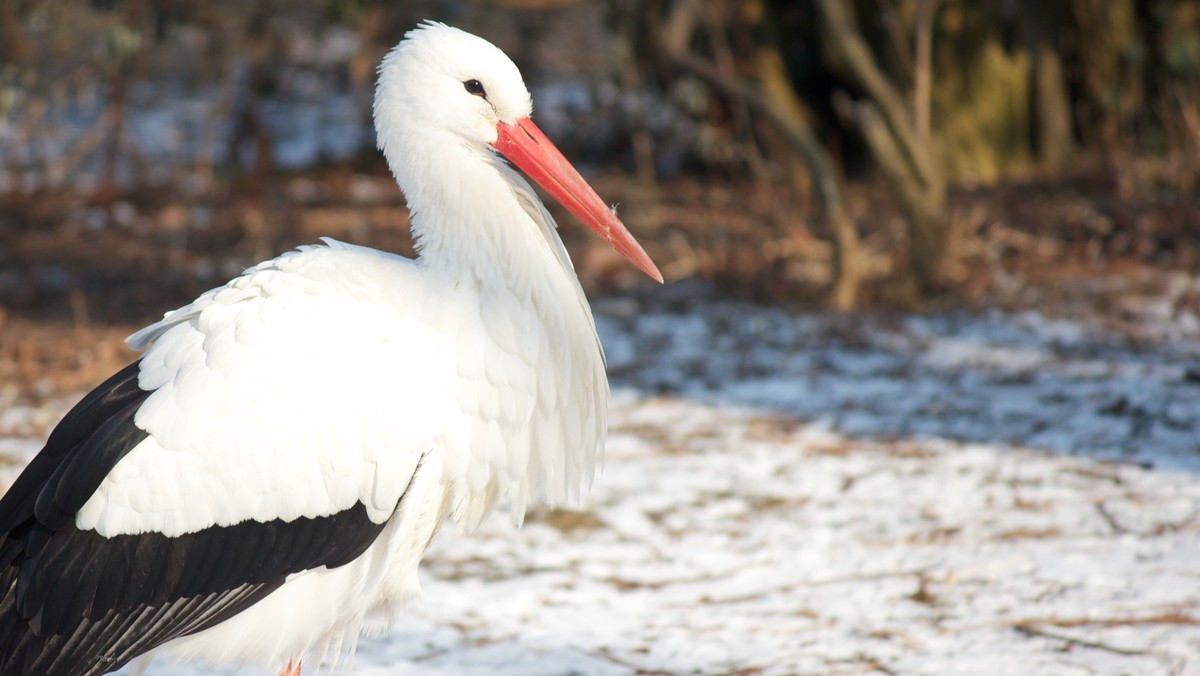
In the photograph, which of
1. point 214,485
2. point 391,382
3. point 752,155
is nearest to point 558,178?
point 391,382

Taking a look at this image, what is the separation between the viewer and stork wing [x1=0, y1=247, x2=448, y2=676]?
9.83 ft

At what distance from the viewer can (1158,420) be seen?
5320 millimetres

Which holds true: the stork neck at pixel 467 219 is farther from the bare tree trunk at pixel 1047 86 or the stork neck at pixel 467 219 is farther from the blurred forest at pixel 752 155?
the bare tree trunk at pixel 1047 86

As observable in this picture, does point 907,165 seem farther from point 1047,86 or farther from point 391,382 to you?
point 391,382

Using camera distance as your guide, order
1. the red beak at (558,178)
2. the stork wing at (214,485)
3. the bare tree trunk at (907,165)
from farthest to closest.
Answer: the bare tree trunk at (907,165) < the red beak at (558,178) < the stork wing at (214,485)

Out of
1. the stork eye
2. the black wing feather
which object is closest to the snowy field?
the black wing feather

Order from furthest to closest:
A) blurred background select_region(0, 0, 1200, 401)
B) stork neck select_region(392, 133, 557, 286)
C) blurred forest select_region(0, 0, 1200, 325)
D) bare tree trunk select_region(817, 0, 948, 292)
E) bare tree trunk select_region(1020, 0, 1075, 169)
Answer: bare tree trunk select_region(1020, 0, 1075, 169) < blurred forest select_region(0, 0, 1200, 325) < blurred background select_region(0, 0, 1200, 401) < bare tree trunk select_region(817, 0, 948, 292) < stork neck select_region(392, 133, 557, 286)

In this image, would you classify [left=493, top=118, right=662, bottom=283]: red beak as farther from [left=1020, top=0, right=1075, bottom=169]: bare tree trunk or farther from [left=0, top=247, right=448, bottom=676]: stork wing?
[left=1020, top=0, right=1075, bottom=169]: bare tree trunk

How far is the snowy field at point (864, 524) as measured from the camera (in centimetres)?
387

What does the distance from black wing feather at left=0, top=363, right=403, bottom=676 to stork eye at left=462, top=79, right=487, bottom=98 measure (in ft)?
3.48

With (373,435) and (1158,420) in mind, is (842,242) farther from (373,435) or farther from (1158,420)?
(373,435)

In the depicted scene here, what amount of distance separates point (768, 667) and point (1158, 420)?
2.40 meters

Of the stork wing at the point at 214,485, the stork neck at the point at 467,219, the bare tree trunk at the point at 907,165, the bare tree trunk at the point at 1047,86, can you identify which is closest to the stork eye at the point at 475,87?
the stork neck at the point at 467,219

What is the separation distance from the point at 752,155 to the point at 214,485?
645cm
